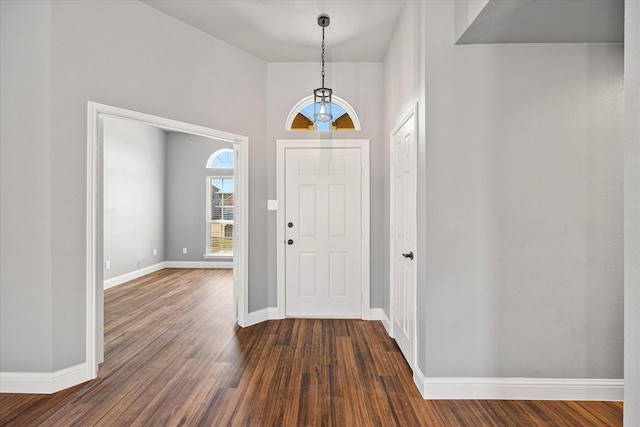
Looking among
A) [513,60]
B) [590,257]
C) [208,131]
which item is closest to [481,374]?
[590,257]

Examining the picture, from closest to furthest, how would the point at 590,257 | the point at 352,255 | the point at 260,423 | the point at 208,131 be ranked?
the point at 260,423
the point at 590,257
the point at 208,131
the point at 352,255

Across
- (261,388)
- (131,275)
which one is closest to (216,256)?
(131,275)

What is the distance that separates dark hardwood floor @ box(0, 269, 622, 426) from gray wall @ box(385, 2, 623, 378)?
0.90ft

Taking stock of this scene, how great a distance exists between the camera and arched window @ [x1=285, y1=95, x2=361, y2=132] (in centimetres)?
410

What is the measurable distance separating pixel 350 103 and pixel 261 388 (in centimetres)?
303

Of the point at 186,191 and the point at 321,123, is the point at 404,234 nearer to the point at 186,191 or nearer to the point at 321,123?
the point at 321,123

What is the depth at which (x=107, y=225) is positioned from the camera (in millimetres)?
5684

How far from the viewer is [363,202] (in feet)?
13.4

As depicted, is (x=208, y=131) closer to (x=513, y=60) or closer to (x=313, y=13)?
(x=313, y=13)

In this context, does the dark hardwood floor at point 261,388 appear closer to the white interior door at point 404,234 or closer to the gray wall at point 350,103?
the white interior door at point 404,234

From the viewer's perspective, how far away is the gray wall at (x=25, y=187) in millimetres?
2414

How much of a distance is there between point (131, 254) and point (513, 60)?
6.34 m

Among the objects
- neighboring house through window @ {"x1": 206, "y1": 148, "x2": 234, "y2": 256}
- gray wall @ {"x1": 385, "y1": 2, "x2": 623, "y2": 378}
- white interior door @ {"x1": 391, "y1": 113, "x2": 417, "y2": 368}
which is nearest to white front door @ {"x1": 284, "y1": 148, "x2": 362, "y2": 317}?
white interior door @ {"x1": 391, "y1": 113, "x2": 417, "y2": 368}

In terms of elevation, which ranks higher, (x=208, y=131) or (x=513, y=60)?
Answer: (x=513, y=60)
